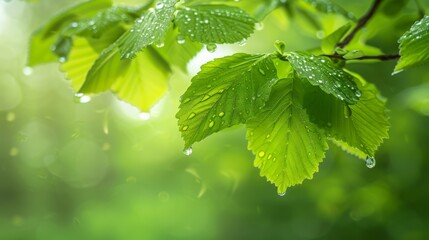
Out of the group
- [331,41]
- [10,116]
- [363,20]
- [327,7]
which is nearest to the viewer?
[331,41]

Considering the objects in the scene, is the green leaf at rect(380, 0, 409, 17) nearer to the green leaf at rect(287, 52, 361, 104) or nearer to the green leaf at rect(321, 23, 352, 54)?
the green leaf at rect(321, 23, 352, 54)

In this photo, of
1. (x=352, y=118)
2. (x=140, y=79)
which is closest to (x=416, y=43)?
(x=352, y=118)

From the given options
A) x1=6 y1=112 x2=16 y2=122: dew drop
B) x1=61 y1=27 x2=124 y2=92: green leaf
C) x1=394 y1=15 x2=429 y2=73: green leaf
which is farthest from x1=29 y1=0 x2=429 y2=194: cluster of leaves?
x1=6 y1=112 x2=16 y2=122: dew drop

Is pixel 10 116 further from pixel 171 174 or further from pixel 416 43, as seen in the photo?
pixel 416 43

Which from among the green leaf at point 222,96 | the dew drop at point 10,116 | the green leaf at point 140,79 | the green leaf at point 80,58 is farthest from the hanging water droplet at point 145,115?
the dew drop at point 10,116

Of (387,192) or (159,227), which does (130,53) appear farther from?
(159,227)

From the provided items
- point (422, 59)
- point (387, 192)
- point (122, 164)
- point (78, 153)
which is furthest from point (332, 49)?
point (78, 153)
